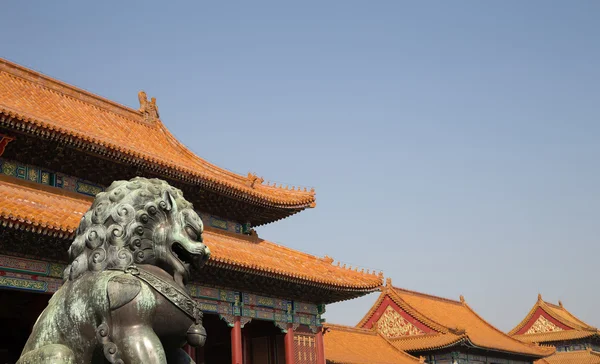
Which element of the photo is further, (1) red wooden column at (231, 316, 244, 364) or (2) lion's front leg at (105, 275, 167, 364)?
(1) red wooden column at (231, 316, 244, 364)

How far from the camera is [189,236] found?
427 cm

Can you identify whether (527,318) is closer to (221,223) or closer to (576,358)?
(576,358)

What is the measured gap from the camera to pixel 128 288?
150 inches

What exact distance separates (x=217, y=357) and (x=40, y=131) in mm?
8517

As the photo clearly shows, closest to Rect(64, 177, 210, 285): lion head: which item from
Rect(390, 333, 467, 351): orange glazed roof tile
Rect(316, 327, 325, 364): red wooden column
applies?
Rect(316, 327, 325, 364): red wooden column

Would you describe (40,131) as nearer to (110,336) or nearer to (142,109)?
(142,109)

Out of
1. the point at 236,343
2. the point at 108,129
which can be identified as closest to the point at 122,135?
the point at 108,129

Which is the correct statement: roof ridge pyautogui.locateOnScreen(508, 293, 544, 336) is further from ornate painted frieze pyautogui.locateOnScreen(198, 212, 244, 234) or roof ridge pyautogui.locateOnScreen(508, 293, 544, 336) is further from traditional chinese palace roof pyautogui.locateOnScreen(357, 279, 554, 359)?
ornate painted frieze pyautogui.locateOnScreen(198, 212, 244, 234)

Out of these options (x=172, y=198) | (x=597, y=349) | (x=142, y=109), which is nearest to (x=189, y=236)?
(x=172, y=198)

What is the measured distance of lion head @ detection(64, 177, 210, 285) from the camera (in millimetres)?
4062

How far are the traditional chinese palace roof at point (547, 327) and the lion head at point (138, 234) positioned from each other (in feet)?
148

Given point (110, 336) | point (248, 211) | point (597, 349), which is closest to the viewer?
point (110, 336)

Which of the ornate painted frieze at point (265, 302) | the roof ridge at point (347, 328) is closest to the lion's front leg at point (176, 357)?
the ornate painted frieze at point (265, 302)

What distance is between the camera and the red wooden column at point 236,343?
14758mm
